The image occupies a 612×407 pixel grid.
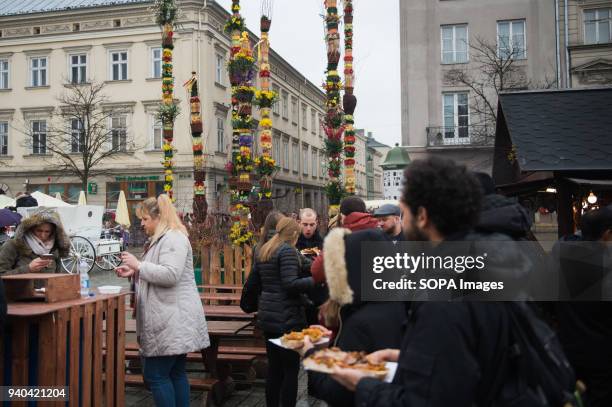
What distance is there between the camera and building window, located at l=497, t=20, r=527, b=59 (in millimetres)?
27719

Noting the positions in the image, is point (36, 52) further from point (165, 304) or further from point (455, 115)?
point (165, 304)

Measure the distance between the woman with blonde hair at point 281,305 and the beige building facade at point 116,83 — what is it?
26.2 meters

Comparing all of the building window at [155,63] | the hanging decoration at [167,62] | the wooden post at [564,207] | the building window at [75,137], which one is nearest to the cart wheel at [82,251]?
the hanging decoration at [167,62]

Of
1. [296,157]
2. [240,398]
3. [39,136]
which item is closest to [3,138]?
[39,136]

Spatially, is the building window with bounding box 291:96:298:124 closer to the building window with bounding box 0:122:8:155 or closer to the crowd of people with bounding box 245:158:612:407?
→ the building window with bounding box 0:122:8:155

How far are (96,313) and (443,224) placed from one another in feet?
9.82

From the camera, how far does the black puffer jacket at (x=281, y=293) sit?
15.0ft

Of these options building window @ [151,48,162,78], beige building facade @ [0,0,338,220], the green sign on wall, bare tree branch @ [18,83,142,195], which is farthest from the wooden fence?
building window @ [151,48,162,78]

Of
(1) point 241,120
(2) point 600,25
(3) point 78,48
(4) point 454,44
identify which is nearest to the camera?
(1) point 241,120

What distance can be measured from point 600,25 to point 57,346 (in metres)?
29.7

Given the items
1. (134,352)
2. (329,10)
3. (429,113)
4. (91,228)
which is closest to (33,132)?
(91,228)

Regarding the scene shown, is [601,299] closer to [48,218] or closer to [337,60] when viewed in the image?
[48,218]

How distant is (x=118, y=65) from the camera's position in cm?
3294

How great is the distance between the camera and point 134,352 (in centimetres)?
588
